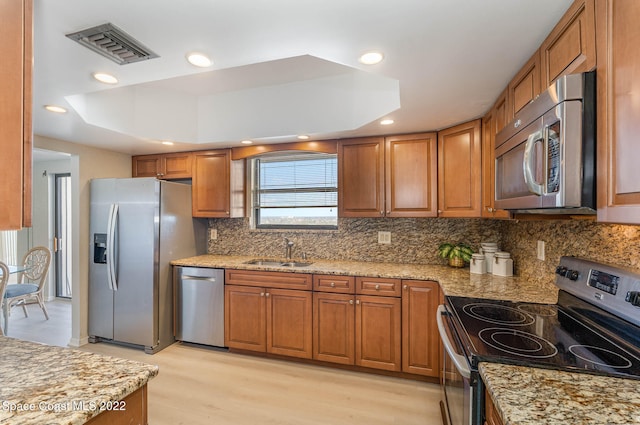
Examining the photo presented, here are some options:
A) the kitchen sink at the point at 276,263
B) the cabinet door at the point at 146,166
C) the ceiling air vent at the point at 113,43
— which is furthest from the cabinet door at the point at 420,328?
the cabinet door at the point at 146,166

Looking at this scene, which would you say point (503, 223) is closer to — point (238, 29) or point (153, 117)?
point (238, 29)

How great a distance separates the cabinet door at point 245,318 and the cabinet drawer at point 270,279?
6 cm

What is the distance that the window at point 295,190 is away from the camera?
348 cm

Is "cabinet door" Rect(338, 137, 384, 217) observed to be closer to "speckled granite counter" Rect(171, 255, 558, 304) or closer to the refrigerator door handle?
"speckled granite counter" Rect(171, 255, 558, 304)

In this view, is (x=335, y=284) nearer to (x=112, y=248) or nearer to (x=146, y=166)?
(x=112, y=248)

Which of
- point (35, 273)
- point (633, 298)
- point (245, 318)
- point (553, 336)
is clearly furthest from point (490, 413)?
point (35, 273)

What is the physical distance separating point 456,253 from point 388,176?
96 cm

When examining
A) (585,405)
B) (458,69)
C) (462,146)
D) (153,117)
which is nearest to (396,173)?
(462,146)

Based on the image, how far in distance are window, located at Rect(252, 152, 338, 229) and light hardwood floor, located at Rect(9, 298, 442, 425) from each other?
1.52 meters

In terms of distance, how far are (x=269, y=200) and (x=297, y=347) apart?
1.72 m

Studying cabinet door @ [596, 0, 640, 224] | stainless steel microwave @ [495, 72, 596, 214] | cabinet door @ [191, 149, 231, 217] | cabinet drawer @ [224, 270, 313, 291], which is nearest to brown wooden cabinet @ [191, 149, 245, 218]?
cabinet door @ [191, 149, 231, 217]

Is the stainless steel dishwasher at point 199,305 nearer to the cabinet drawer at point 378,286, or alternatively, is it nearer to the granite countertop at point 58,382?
the cabinet drawer at point 378,286

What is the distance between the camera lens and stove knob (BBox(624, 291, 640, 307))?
1143 millimetres

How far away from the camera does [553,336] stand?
128 cm
